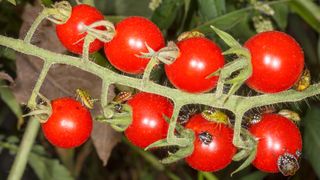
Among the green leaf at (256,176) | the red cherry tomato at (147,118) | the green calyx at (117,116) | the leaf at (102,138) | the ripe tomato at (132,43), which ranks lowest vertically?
the green leaf at (256,176)

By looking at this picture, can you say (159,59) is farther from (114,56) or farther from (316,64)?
(316,64)

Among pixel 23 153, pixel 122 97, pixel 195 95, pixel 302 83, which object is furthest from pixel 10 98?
pixel 302 83

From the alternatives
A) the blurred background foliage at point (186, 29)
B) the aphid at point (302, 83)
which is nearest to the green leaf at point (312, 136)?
the blurred background foliage at point (186, 29)

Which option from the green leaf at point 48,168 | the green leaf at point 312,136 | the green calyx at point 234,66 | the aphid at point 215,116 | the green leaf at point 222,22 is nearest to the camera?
the green calyx at point 234,66

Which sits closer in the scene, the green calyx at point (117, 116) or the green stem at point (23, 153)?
the green calyx at point (117, 116)

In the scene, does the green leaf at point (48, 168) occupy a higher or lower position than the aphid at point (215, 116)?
lower

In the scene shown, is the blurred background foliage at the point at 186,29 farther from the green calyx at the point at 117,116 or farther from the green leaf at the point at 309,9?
the green calyx at the point at 117,116

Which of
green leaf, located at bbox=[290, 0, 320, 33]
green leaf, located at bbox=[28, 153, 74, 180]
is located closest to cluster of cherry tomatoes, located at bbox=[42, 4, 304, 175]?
green leaf, located at bbox=[290, 0, 320, 33]

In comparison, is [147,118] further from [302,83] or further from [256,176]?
[256,176]
